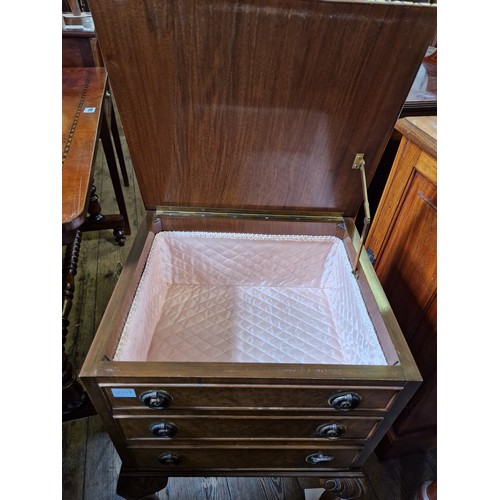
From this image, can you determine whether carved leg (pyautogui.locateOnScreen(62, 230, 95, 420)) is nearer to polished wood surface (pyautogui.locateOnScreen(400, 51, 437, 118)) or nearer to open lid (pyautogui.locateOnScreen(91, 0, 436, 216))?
open lid (pyautogui.locateOnScreen(91, 0, 436, 216))

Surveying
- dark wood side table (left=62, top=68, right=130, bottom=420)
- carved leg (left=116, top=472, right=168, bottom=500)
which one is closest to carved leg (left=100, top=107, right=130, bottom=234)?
dark wood side table (left=62, top=68, right=130, bottom=420)

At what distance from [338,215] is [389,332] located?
383 millimetres

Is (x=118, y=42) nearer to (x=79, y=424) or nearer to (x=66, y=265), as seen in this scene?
(x=66, y=265)

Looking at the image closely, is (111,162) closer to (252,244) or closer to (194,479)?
(252,244)

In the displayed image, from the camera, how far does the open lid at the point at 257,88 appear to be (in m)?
0.62

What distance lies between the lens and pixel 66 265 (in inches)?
49.6

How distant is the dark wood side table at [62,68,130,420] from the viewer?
2.81 ft

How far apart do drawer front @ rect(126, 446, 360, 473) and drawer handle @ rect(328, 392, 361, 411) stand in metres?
0.18

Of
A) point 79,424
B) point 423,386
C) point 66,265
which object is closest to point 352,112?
point 423,386

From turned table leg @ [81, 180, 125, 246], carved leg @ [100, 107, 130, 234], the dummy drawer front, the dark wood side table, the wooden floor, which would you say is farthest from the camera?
turned table leg @ [81, 180, 125, 246]

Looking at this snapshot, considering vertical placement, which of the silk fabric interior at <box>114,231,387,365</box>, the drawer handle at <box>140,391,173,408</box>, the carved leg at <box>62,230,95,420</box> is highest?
the drawer handle at <box>140,391,173,408</box>

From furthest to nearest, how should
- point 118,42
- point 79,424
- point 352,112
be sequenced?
point 79,424, point 352,112, point 118,42

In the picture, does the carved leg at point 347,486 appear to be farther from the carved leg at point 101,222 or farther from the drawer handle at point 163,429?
the carved leg at point 101,222

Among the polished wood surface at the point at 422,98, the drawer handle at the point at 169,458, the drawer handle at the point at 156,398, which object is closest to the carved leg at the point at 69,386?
the drawer handle at the point at 169,458
